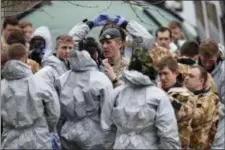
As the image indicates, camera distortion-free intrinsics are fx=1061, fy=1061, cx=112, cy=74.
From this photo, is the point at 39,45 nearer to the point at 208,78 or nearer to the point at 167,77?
the point at 167,77

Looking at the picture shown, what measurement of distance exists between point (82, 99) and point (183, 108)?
1091 millimetres

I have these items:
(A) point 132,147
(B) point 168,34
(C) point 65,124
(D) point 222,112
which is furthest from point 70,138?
(B) point 168,34

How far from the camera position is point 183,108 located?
11172 mm

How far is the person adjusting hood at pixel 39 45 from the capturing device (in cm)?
1286

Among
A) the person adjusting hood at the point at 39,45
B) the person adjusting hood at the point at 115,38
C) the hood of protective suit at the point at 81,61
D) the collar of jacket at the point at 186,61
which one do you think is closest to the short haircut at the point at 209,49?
the collar of jacket at the point at 186,61

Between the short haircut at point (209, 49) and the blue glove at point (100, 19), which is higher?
the blue glove at point (100, 19)

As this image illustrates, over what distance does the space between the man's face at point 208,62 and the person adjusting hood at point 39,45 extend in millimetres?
1857

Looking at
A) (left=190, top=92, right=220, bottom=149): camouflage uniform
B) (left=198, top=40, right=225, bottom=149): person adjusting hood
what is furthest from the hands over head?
(left=190, top=92, right=220, bottom=149): camouflage uniform

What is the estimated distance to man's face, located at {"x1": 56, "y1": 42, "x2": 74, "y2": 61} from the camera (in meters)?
12.1

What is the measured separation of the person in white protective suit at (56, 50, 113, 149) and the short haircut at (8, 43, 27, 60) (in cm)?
50

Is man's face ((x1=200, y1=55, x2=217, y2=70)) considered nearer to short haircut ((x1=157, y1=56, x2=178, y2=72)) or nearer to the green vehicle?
short haircut ((x1=157, y1=56, x2=178, y2=72))

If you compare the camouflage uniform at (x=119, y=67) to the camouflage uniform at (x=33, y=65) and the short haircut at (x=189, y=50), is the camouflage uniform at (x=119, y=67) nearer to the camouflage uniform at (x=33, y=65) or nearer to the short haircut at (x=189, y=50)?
the camouflage uniform at (x=33, y=65)

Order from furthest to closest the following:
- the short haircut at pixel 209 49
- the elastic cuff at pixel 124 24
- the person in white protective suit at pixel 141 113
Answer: the elastic cuff at pixel 124 24
the short haircut at pixel 209 49
the person in white protective suit at pixel 141 113

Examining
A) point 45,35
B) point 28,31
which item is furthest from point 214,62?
point 28,31
